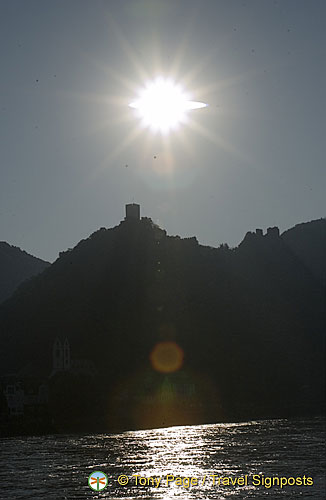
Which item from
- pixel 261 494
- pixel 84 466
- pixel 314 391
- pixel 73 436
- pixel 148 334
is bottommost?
pixel 261 494

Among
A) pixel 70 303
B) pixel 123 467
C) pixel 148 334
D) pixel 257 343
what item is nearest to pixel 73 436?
pixel 123 467

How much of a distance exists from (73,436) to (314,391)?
9567cm

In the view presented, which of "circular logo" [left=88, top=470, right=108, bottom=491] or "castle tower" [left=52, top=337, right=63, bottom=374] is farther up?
"castle tower" [left=52, top=337, right=63, bottom=374]

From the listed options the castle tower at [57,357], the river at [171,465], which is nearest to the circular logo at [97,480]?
the river at [171,465]

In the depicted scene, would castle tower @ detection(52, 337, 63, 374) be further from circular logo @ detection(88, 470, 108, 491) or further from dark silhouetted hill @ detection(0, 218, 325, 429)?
circular logo @ detection(88, 470, 108, 491)

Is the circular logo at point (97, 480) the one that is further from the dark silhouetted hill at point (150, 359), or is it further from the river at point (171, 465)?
the dark silhouetted hill at point (150, 359)

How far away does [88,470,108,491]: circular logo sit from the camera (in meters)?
52.9

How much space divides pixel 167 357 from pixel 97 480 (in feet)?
383

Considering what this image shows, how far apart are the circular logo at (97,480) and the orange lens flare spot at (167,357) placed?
335 ft

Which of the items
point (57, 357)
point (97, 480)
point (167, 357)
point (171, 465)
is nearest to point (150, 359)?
point (167, 357)

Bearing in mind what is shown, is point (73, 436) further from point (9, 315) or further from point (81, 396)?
point (9, 315)

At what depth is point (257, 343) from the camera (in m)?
200

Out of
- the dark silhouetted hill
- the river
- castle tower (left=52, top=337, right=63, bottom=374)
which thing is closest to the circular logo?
the river

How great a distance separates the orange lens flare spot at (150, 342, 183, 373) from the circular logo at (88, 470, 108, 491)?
102077 mm
